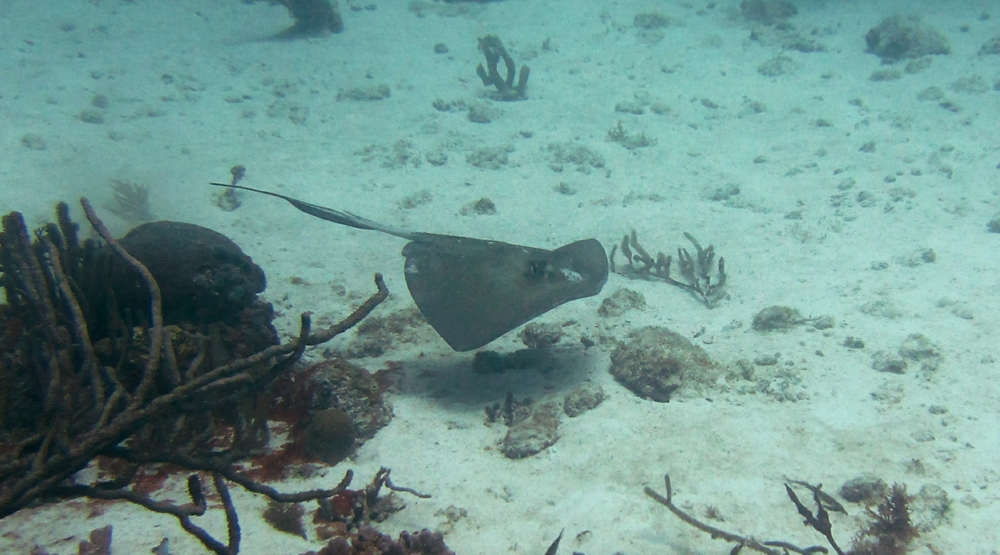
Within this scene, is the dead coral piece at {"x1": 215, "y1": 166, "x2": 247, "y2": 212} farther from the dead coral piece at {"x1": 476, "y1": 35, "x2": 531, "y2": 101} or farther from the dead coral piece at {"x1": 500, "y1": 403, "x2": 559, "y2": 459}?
the dead coral piece at {"x1": 476, "y1": 35, "x2": 531, "y2": 101}

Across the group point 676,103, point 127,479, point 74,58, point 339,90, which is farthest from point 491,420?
point 74,58

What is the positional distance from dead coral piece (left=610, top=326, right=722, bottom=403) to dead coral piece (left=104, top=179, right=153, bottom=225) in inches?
352

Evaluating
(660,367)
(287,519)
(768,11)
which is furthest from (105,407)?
(768,11)

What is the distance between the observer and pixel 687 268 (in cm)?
741

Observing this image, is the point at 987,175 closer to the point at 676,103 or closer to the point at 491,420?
the point at 676,103

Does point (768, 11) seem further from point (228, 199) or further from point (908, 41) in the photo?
point (228, 199)

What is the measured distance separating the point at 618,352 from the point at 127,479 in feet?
14.1

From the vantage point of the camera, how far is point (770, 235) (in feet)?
26.9

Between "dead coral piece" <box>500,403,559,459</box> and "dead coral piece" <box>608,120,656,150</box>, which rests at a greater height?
"dead coral piece" <box>608,120,656,150</box>

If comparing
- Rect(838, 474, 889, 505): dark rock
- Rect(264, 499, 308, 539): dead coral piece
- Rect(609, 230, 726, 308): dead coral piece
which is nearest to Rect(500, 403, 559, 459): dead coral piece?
Rect(264, 499, 308, 539): dead coral piece

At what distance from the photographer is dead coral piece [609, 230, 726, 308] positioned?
7.05 metres

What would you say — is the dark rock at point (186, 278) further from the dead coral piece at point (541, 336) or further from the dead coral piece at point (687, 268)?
the dead coral piece at point (687, 268)

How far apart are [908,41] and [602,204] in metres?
13.0

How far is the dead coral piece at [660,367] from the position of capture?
16.5ft
